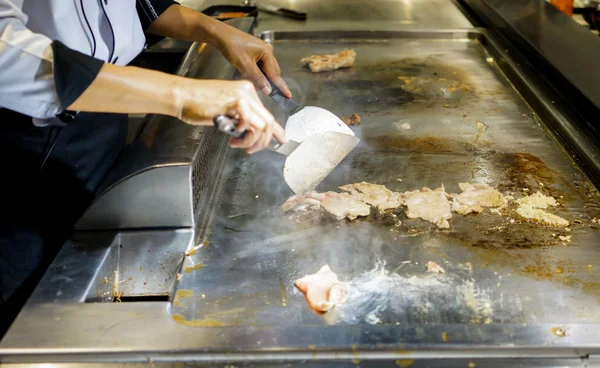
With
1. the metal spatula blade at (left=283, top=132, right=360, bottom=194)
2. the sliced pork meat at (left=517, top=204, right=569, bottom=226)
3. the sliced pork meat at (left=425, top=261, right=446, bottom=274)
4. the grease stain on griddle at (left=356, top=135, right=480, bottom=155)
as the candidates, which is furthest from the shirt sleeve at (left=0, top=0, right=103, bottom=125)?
the sliced pork meat at (left=517, top=204, right=569, bottom=226)

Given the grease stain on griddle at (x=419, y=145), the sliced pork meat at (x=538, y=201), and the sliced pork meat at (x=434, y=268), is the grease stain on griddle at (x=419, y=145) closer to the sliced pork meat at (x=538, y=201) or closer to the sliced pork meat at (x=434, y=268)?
the sliced pork meat at (x=538, y=201)

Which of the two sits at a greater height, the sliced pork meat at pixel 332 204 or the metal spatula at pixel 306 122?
the metal spatula at pixel 306 122

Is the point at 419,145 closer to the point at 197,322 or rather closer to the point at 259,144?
the point at 259,144

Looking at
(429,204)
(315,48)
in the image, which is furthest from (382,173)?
(315,48)

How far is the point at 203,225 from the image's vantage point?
1.81 meters

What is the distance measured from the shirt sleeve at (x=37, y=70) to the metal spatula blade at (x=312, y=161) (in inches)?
31.6

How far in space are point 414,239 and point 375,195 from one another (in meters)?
0.25

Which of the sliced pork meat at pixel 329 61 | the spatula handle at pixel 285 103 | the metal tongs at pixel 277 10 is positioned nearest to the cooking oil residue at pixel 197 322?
the spatula handle at pixel 285 103

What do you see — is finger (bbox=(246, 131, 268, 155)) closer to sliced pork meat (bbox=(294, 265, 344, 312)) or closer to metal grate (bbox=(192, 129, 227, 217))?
metal grate (bbox=(192, 129, 227, 217))

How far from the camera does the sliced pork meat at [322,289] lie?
4.79 feet

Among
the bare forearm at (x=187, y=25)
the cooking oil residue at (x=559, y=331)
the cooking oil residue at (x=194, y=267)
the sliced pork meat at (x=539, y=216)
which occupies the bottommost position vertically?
the cooking oil residue at (x=194, y=267)

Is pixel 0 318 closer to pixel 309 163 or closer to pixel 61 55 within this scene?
pixel 61 55

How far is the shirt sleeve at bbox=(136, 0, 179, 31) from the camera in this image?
87.5 inches

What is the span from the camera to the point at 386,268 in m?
1.62
